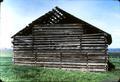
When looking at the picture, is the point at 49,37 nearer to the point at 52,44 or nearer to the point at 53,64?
the point at 52,44

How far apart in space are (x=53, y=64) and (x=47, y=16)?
3972mm

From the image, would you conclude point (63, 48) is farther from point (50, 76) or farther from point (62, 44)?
point (50, 76)

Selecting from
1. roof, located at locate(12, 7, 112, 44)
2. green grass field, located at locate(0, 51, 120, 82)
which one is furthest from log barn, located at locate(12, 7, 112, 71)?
green grass field, located at locate(0, 51, 120, 82)

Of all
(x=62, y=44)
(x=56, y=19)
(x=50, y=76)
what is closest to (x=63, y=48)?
(x=62, y=44)

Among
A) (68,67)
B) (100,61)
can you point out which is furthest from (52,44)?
(100,61)

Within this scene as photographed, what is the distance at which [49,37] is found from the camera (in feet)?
73.6

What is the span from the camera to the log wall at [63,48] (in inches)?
830

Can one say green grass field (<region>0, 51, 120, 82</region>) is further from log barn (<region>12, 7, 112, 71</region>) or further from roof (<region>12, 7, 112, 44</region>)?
roof (<region>12, 7, 112, 44</region>)

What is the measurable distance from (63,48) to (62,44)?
0.33 metres

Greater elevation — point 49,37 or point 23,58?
point 49,37

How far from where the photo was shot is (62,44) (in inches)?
866

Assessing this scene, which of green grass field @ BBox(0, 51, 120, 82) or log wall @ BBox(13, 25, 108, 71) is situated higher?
log wall @ BBox(13, 25, 108, 71)

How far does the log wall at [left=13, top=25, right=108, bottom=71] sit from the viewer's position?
21.1 m

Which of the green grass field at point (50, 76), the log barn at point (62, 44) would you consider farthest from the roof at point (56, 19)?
the green grass field at point (50, 76)
